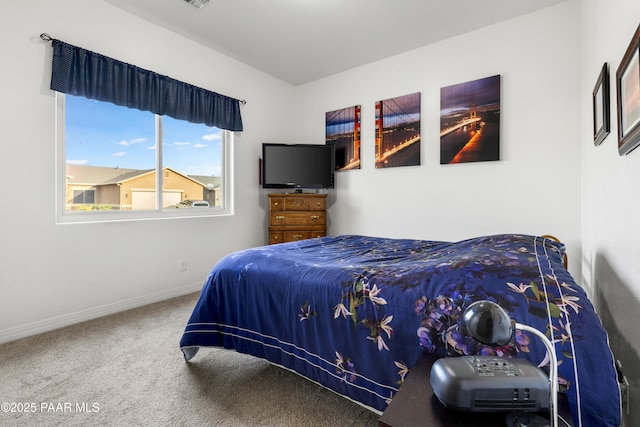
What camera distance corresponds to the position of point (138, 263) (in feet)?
9.64

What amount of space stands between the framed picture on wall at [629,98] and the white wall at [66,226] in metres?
3.44

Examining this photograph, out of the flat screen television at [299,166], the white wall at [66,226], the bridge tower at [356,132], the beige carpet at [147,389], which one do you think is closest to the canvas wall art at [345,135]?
the bridge tower at [356,132]

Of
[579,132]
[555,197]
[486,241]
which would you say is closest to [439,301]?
[486,241]

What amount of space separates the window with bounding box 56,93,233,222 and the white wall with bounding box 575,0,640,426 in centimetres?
345

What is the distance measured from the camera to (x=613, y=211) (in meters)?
1.38

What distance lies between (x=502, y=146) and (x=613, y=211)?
1.73 meters

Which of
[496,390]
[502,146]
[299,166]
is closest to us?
[496,390]

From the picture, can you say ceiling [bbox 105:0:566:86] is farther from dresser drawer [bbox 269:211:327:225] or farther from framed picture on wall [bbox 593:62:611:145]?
dresser drawer [bbox 269:211:327:225]

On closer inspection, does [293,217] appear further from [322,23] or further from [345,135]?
[322,23]

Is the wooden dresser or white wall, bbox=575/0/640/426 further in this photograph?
the wooden dresser

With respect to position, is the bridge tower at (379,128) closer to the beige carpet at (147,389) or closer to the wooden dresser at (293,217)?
the wooden dresser at (293,217)

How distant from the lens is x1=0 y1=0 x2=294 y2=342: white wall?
7.22ft

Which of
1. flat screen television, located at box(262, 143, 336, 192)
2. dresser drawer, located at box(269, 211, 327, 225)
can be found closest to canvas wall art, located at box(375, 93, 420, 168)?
flat screen television, located at box(262, 143, 336, 192)

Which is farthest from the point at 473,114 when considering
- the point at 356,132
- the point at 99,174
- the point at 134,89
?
the point at 99,174
